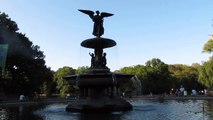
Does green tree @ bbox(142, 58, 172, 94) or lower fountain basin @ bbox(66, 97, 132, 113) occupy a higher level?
green tree @ bbox(142, 58, 172, 94)

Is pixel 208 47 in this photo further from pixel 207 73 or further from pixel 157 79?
pixel 157 79

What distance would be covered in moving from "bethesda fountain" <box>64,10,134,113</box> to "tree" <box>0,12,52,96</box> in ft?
86.0

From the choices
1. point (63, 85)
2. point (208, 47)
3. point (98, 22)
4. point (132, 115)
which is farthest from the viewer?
point (63, 85)

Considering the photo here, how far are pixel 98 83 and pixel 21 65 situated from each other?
33.1 metres

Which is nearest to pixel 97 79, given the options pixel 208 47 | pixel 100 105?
pixel 100 105

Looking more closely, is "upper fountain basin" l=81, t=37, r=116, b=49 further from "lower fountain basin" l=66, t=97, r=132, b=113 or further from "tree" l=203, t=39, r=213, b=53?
"tree" l=203, t=39, r=213, b=53

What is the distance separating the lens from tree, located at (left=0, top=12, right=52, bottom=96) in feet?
170

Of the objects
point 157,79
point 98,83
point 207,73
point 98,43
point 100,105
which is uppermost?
point 157,79

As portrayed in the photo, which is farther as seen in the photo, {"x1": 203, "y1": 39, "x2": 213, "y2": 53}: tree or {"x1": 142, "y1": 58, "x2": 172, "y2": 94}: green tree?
{"x1": 142, "y1": 58, "x2": 172, "y2": 94}: green tree

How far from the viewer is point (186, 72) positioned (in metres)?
119

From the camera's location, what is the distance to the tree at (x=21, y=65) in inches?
2045

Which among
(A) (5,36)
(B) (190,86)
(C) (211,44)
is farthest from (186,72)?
(A) (5,36)

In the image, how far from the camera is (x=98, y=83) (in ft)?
78.3

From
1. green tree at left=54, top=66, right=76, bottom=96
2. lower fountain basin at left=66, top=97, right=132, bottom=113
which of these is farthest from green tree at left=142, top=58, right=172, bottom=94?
lower fountain basin at left=66, top=97, right=132, bottom=113
